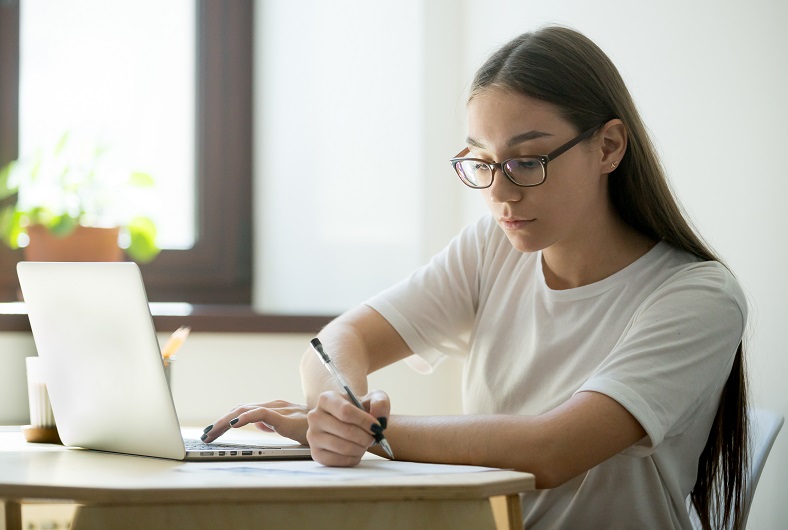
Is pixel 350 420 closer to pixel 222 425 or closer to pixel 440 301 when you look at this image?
pixel 222 425

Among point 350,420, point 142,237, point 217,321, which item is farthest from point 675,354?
point 142,237

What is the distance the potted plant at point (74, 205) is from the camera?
2.53 m

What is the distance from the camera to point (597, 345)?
4.74ft

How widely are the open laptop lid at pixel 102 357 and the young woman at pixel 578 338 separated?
142mm

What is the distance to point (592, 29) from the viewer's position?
2051mm

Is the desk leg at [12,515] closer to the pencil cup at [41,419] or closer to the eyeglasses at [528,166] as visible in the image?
the pencil cup at [41,419]

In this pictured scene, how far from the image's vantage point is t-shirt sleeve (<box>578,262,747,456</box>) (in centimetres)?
123

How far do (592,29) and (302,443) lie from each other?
3.99 feet

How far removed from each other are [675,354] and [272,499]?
0.63 meters

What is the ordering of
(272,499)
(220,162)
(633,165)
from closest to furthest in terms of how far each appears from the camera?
1. (272,499)
2. (633,165)
3. (220,162)

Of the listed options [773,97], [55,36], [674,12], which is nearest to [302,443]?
[773,97]

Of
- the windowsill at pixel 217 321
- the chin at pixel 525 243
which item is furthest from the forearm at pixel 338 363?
the windowsill at pixel 217 321

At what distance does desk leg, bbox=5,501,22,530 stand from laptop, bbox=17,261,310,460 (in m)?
0.18

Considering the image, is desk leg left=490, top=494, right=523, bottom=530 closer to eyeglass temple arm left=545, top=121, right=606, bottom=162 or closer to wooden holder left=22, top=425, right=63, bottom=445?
eyeglass temple arm left=545, top=121, right=606, bottom=162
